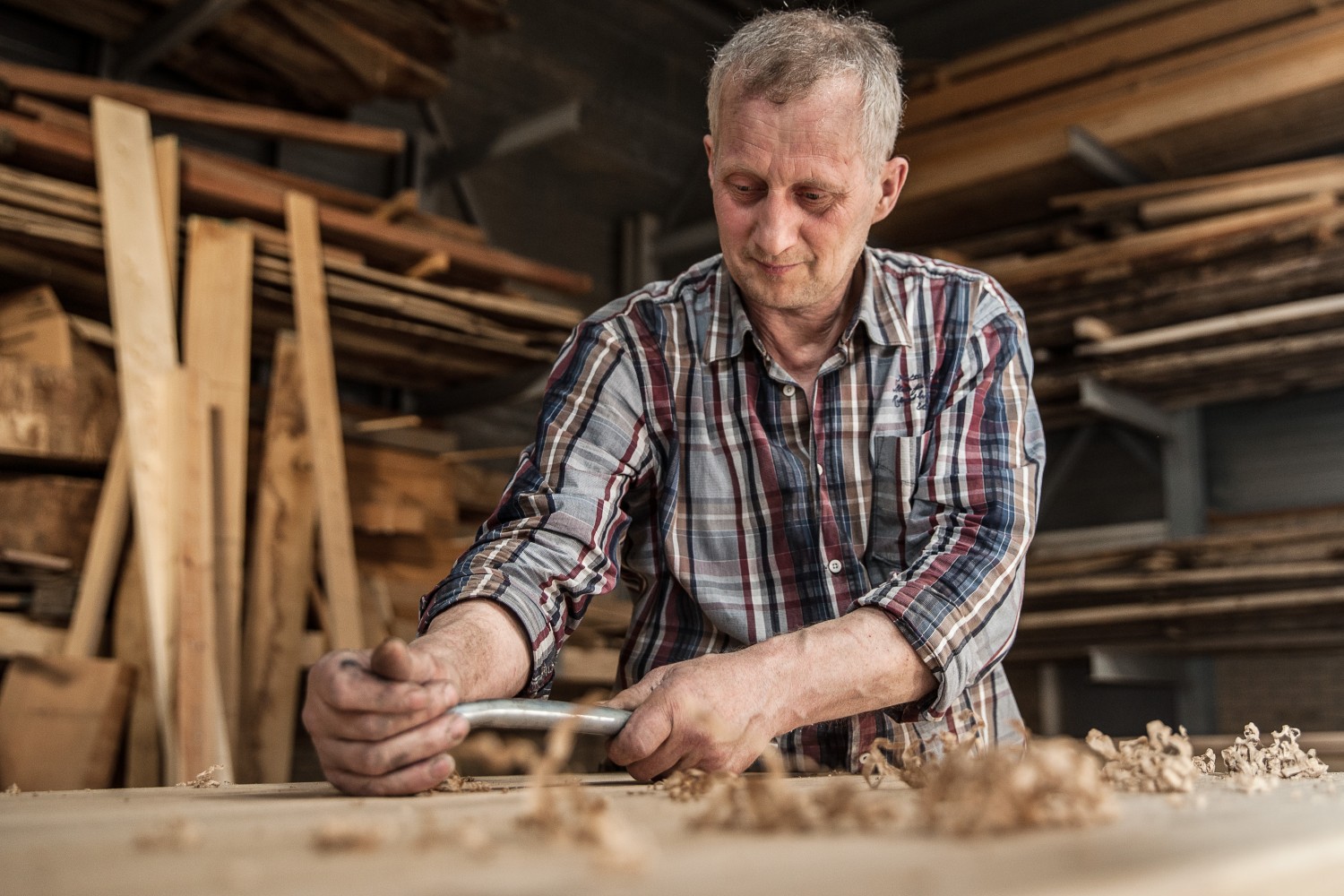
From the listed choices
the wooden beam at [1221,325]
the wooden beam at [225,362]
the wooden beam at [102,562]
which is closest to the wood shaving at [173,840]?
the wooden beam at [102,562]

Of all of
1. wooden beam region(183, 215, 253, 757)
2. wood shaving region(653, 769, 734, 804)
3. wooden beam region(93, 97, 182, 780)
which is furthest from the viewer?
wooden beam region(183, 215, 253, 757)

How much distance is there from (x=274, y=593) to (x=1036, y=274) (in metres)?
2.90

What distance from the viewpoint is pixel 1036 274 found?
463cm

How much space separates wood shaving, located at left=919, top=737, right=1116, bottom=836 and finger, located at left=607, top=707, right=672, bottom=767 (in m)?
0.54

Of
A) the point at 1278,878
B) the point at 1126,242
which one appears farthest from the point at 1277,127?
the point at 1278,878

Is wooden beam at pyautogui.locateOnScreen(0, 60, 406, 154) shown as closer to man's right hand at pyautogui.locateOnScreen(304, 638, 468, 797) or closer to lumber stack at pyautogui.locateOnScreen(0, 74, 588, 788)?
lumber stack at pyautogui.locateOnScreen(0, 74, 588, 788)

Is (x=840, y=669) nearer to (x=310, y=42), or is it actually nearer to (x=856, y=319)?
(x=856, y=319)

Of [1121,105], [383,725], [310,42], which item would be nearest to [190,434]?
[310,42]

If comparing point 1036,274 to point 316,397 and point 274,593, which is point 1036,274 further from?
point 274,593

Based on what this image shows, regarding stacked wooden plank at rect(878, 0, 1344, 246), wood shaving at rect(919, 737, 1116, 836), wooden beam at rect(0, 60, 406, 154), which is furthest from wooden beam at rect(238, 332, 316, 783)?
wood shaving at rect(919, 737, 1116, 836)

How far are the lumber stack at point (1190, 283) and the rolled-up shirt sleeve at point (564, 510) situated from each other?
9.38ft

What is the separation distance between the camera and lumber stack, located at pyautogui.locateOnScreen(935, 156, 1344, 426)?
163 inches

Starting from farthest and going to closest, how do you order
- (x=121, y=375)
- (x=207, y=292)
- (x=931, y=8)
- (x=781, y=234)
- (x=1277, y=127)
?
(x=931, y=8)
(x=1277, y=127)
(x=207, y=292)
(x=121, y=375)
(x=781, y=234)

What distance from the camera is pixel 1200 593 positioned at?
14.6ft
